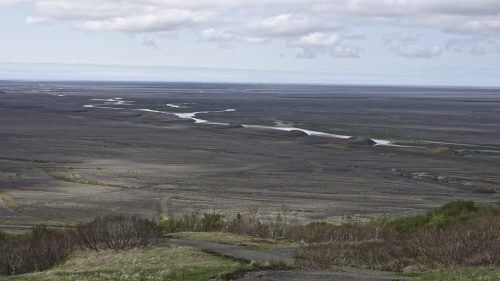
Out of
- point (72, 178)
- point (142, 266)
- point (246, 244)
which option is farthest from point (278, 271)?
point (72, 178)

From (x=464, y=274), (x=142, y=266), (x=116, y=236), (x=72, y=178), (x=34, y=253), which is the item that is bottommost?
(x=72, y=178)

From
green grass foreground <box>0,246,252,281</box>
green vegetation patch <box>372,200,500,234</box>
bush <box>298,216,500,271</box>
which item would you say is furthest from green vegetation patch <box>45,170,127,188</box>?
bush <box>298,216,500,271</box>

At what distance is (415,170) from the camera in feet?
204

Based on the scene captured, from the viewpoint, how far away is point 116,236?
74.5 ft

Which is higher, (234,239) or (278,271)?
(278,271)

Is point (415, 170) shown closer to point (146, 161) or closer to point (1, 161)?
point (146, 161)

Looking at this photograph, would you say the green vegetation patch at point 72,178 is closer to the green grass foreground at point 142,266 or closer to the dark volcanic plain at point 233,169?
the dark volcanic plain at point 233,169

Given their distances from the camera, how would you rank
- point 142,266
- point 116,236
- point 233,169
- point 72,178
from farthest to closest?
point 233,169 → point 72,178 → point 116,236 → point 142,266

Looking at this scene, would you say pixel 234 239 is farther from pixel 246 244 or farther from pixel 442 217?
pixel 442 217

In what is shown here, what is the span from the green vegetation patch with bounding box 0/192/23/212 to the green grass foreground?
22020mm

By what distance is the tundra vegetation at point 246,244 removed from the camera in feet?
58.2

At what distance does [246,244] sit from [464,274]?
952cm

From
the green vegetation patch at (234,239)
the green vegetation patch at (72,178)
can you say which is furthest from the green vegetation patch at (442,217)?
the green vegetation patch at (72,178)

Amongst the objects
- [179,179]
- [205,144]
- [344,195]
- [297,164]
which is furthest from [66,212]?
[205,144]
